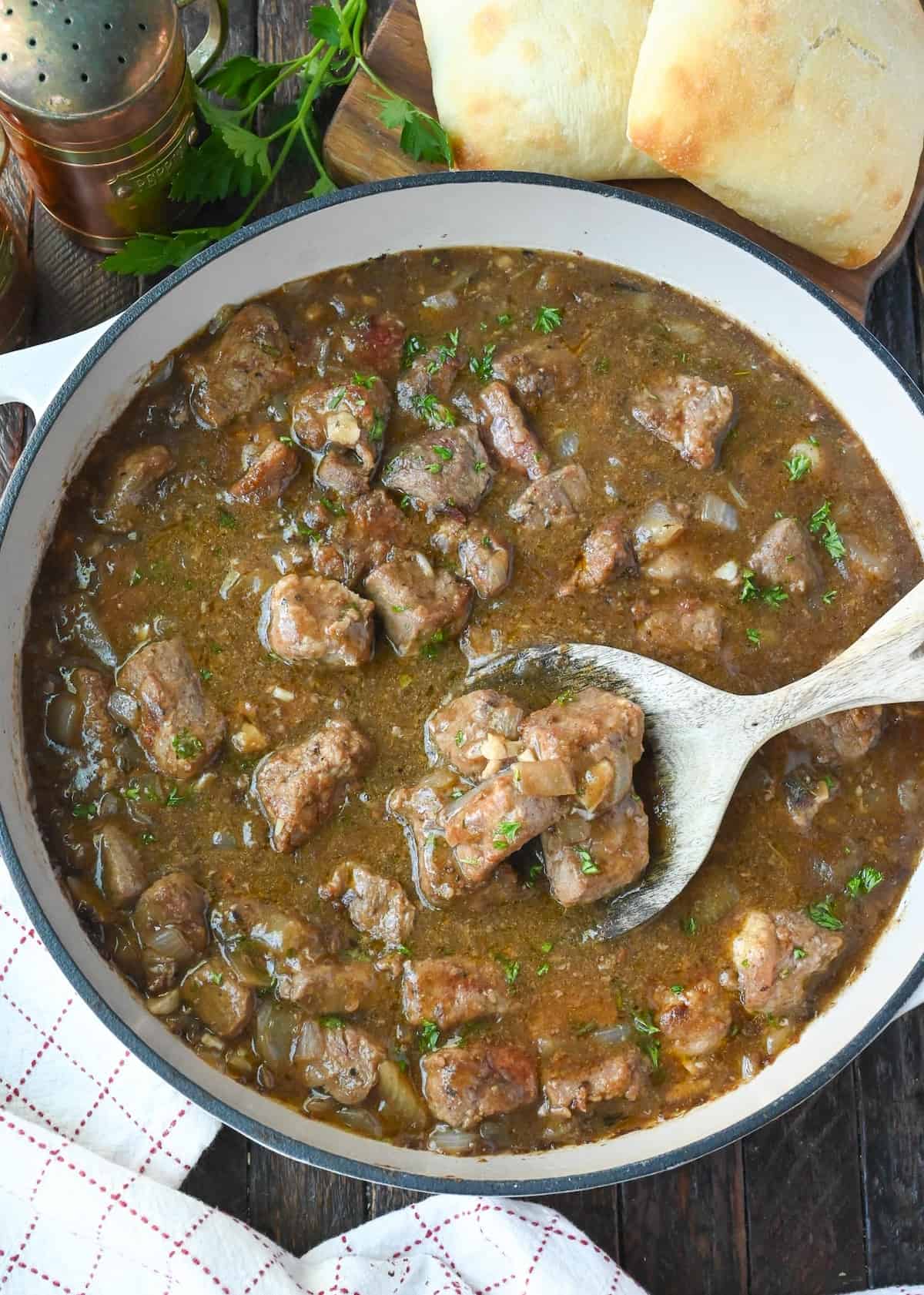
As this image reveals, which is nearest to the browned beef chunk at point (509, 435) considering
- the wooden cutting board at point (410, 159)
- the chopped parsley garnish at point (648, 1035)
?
the wooden cutting board at point (410, 159)

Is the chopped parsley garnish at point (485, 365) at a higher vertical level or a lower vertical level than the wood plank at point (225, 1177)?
higher

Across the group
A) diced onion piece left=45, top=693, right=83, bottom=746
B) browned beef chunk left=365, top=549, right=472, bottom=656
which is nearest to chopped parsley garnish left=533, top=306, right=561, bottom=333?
browned beef chunk left=365, top=549, right=472, bottom=656

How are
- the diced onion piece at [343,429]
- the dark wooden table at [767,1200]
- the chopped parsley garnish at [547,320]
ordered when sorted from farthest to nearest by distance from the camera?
1. the dark wooden table at [767,1200]
2. the chopped parsley garnish at [547,320]
3. the diced onion piece at [343,429]

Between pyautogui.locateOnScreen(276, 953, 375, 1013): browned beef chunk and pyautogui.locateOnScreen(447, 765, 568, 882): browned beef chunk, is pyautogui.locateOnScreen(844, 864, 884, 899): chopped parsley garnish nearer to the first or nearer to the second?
pyautogui.locateOnScreen(447, 765, 568, 882): browned beef chunk

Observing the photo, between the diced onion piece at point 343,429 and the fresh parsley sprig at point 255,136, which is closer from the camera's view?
the diced onion piece at point 343,429

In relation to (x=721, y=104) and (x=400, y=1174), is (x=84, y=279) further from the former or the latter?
(x=400, y=1174)

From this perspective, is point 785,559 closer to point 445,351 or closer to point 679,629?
point 679,629

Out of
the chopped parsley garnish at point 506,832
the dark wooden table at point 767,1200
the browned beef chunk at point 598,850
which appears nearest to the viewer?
the chopped parsley garnish at point 506,832

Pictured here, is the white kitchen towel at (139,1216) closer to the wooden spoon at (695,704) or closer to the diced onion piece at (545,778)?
the wooden spoon at (695,704)
